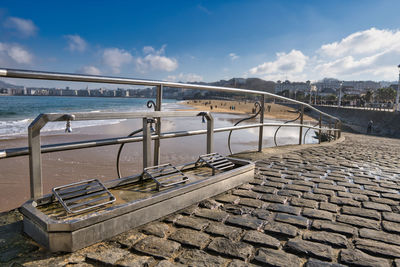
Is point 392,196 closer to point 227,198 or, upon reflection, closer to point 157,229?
point 227,198

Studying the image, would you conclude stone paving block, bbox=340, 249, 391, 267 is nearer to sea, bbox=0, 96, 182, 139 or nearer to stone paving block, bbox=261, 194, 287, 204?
stone paving block, bbox=261, 194, 287, 204

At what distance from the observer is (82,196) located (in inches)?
74.4

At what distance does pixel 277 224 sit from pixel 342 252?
489 millimetres

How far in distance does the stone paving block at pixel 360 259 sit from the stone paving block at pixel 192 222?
909 mm

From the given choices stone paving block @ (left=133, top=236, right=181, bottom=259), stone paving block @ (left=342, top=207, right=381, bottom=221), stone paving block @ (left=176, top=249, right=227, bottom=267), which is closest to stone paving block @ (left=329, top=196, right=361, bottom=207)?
stone paving block @ (left=342, top=207, right=381, bottom=221)

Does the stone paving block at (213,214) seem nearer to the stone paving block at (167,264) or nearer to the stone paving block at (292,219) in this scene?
the stone paving block at (292,219)

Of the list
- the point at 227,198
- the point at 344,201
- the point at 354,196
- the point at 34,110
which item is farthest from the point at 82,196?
the point at 34,110

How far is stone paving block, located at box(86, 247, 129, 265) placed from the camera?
1.55 m

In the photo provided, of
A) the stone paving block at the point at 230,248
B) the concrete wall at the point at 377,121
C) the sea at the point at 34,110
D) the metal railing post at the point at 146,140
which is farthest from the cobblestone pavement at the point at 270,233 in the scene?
the concrete wall at the point at 377,121

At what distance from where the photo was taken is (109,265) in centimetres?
153

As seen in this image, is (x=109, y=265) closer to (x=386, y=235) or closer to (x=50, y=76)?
(x=50, y=76)

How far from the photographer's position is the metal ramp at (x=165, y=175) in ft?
7.48

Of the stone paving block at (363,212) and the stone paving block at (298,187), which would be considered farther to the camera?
the stone paving block at (298,187)

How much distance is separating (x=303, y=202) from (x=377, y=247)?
2.82 ft
